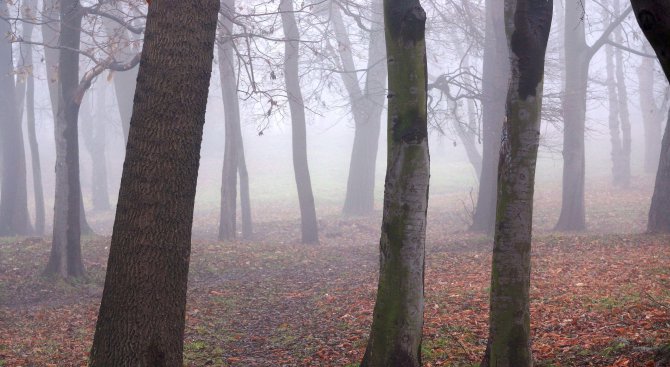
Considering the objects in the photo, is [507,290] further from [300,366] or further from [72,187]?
[72,187]

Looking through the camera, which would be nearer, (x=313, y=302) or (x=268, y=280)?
(x=313, y=302)

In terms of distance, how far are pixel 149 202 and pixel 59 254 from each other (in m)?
8.93

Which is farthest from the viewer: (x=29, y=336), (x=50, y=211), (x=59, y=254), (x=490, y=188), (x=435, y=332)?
(x=50, y=211)

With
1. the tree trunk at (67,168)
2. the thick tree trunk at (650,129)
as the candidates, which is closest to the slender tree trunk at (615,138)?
the thick tree trunk at (650,129)

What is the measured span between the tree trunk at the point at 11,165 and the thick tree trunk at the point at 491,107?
46.4 ft

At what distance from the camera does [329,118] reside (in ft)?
297

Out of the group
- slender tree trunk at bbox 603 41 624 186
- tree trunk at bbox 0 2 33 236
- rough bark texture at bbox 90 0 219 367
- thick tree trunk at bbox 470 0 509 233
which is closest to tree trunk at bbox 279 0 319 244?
thick tree trunk at bbox 470 0 509 233

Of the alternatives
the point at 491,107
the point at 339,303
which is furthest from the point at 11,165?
the point at 491,107

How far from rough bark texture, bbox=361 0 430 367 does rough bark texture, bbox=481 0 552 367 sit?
0.73 m

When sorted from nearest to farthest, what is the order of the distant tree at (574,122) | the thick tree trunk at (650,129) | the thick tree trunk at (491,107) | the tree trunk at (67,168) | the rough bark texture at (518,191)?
the rough bark texture at (518,191)
the tree trunk at (67,168)
the thick tree trunk at (491,107)
the distant tree at (574,122)
the thick tree trunk at (650,129)

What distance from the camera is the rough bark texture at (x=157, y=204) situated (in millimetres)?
5312

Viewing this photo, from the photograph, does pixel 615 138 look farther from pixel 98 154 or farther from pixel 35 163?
pixel 98 154

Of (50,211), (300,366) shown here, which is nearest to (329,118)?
(50,211)

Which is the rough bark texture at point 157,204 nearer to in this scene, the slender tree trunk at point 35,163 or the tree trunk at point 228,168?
the tree trunk at point 228,168
